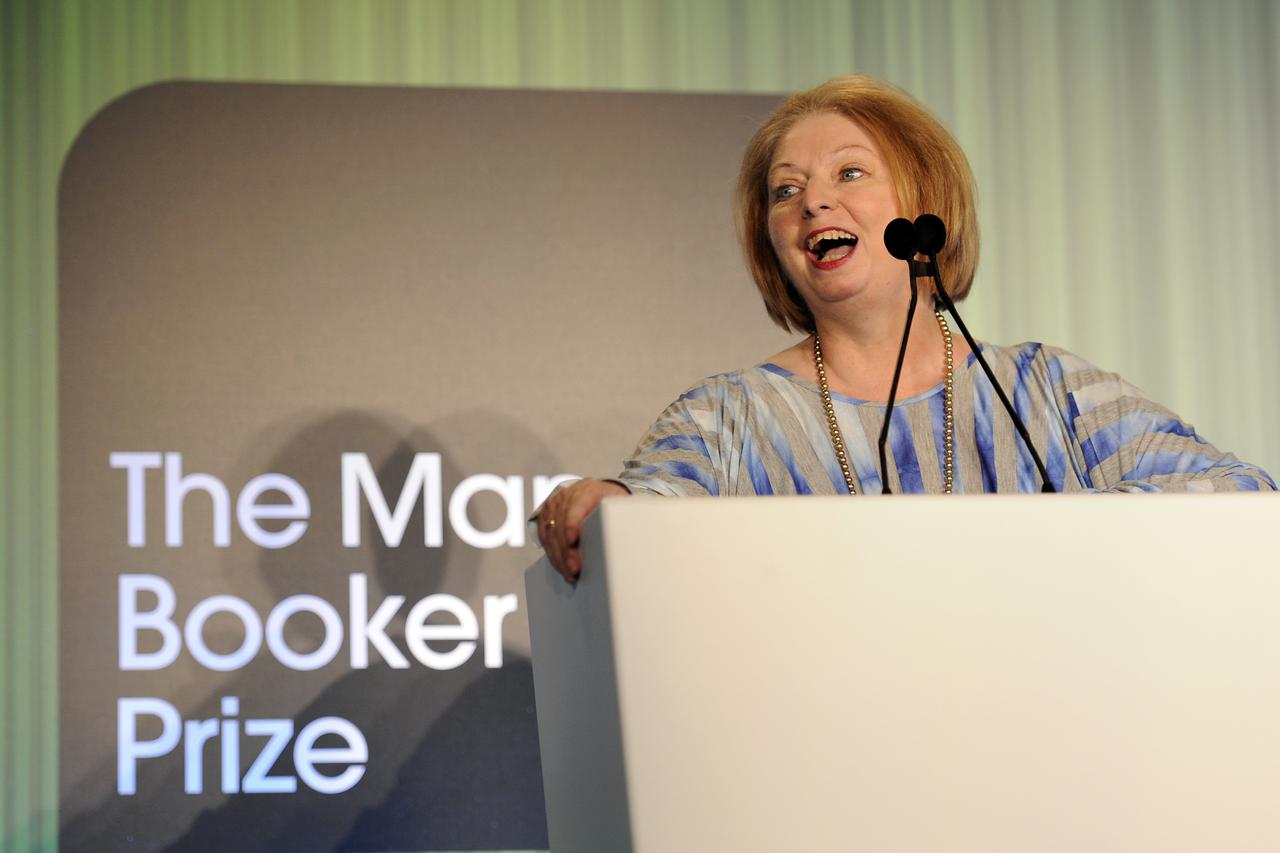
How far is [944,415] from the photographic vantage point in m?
1.79

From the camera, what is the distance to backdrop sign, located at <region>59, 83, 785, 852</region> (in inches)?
118

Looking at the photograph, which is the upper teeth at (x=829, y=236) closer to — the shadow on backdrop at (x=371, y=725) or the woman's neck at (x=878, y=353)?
the woman's neck at (x=878, y=353)

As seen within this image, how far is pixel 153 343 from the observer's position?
10.1 feet

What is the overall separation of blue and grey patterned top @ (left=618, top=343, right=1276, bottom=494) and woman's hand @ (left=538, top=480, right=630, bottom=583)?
315 mm

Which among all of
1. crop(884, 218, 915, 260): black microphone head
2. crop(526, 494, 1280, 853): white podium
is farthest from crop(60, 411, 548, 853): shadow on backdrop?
crop(526, 494, 1280, 853): white podium

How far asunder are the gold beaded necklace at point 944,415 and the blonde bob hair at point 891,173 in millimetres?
146

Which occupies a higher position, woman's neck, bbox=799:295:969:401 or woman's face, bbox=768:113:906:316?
woman's face, bbox=768:113:906:316

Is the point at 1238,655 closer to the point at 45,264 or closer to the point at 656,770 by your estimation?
the point at 656,770

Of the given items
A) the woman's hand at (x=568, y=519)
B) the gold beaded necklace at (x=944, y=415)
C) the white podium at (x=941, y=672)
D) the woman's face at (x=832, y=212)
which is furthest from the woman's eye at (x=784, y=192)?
the white podium at (x=941, y=672)

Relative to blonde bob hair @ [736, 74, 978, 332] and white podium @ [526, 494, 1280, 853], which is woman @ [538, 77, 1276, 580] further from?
white podium @ [526, 494, 1280, 853]

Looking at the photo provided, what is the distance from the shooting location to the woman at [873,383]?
1708mm

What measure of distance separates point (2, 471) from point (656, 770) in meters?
2.41

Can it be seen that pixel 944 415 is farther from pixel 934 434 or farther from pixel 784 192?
pixel 784 192

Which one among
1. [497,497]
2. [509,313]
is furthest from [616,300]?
[497,497]
